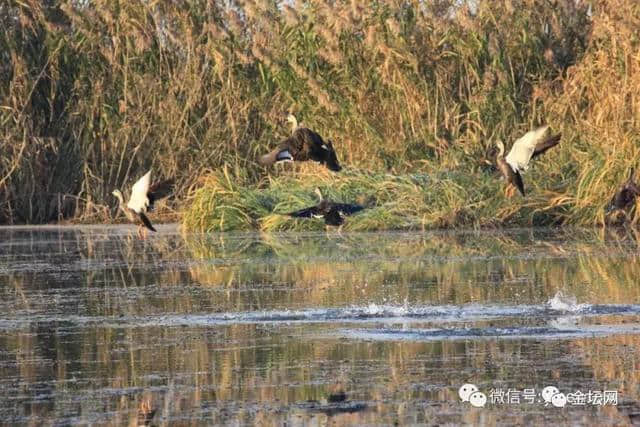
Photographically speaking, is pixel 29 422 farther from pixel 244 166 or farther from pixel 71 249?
pixel 244 166

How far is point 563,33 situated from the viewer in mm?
20438

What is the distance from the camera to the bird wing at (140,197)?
13681mm

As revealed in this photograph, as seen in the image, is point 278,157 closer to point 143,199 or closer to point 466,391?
point 143,199

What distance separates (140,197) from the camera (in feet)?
45.5

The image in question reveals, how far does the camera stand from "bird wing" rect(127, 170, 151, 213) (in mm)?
13681

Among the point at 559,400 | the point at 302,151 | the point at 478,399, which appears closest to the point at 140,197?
the point at 302,151

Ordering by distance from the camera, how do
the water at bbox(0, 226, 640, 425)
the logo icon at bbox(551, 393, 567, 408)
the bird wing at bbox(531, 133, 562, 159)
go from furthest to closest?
the bird wing at bbox(531, 133, 562, 159) < the water at bbox(0, 226, 640, 425) < the logo icon at bbox(551, 393, 567, 408)

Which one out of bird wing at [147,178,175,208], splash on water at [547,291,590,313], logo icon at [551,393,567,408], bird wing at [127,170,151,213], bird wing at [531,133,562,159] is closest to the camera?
logo icon at [551,393,567,408]

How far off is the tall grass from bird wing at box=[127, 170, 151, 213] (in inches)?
208

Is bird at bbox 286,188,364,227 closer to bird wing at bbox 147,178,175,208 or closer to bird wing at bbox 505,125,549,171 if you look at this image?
bird wing at bbox 147,178,175,208

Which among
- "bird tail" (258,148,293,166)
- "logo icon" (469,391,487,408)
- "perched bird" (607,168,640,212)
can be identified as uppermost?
"bird tail" (258,148,293,166)

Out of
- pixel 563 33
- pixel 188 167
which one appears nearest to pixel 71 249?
pixel 188 167

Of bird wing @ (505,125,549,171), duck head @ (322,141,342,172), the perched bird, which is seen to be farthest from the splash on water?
the perched bird

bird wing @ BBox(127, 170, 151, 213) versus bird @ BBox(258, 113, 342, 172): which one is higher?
bird @ BBox(258, 113, 342, 172)
